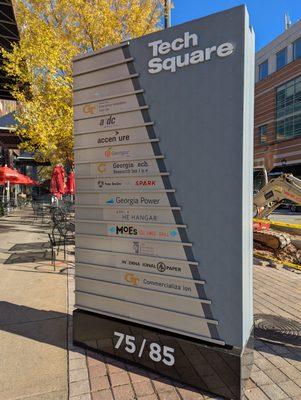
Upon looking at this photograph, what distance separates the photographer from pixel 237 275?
A: 300 centimetres

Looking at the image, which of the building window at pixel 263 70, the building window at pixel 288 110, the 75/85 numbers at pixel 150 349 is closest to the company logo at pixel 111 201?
the 75/85 numbers at pixel 150 349

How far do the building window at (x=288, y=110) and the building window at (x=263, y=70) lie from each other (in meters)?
4.12

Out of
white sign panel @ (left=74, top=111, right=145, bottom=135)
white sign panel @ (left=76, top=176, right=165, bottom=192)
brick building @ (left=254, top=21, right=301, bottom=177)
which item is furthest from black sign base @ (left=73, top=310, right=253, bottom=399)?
brick building @ (left=254, top=21, right=301, bottom=177)

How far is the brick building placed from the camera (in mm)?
42125

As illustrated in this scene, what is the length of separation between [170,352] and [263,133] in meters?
49.7

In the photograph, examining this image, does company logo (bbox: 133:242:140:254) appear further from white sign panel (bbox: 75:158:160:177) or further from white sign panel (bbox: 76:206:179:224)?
white sign panel (bbox: 75:158:160:177)

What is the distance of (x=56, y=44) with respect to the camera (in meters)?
12.1

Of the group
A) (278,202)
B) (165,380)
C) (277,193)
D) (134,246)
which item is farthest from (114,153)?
(278,202)

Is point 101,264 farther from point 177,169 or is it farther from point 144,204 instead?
point 177,169

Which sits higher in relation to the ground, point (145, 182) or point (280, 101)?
point (280, 101)

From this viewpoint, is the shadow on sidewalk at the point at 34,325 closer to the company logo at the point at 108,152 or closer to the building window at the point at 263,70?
the company logo at the point at 108,152

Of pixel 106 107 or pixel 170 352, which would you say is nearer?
pixel 170 352

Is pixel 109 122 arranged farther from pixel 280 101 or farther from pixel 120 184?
pixel 280 101

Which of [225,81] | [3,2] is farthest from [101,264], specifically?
[3,2]
